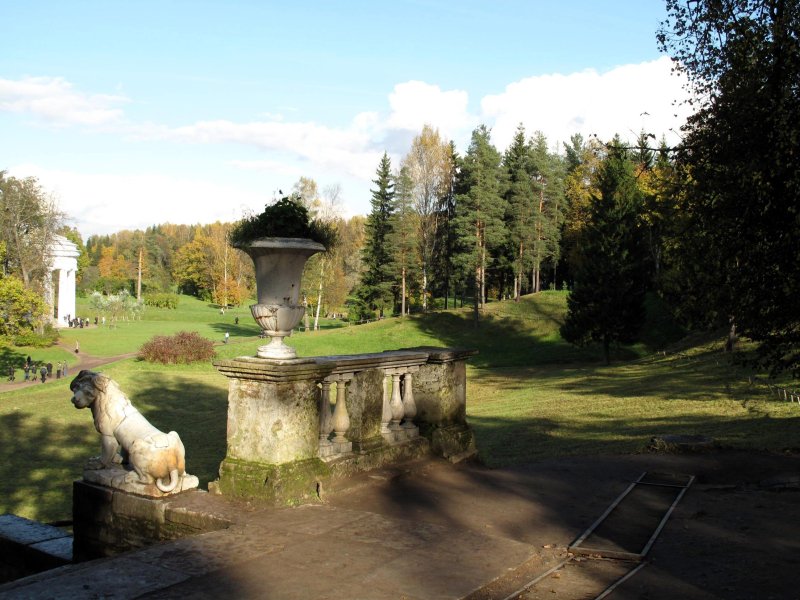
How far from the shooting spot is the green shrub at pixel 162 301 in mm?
89250

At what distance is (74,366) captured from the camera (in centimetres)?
4141

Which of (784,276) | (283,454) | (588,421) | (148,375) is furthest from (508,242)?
(283,454)

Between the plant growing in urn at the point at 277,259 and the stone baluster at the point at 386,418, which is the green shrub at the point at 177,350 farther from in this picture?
the plant growing in urn at the point at 277,259

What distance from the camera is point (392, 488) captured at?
6895mm

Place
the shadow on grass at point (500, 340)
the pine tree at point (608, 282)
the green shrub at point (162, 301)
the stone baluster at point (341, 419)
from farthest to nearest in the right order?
the green shrub at point (162, 301), the shadow on grass at point (500, 340), the pine tree at point (608, 282), the stone baluster at point (341, 419)

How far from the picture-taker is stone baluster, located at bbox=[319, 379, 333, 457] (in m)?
6.70

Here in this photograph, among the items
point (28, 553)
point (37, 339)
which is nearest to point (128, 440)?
point (28, 553)

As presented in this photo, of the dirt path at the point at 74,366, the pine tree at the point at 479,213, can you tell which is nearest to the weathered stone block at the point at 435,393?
the dirt path at the point at 74,366

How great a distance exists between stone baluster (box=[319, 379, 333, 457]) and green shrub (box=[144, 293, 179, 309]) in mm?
86692

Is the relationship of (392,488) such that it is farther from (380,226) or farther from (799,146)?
(380,226)

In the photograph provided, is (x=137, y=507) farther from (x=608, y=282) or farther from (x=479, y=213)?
(x=479, y=213)

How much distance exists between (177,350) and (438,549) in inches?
1482

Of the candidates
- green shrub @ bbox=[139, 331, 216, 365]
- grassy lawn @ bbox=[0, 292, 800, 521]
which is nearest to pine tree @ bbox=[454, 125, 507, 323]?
grassy lawn @ bbox=[0, 292, 800, 521]

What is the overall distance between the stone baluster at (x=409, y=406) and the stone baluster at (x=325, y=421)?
4.61 ft
